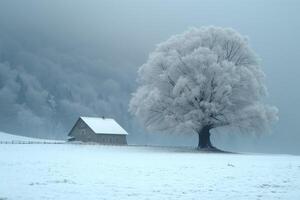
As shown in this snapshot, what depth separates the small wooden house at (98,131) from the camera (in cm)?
8029

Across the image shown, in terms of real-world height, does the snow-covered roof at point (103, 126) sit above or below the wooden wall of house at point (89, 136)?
above

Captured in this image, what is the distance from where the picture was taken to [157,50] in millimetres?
61406

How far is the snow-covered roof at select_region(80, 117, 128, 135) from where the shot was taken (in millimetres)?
80812

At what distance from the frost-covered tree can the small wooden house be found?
72.2 feet

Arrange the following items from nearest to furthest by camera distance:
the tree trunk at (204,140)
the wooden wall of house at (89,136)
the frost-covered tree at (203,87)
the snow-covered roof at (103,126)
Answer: the frost-covered tree at (203,87) → the tree trunk at (204,140) → the wooden wall of house at (89,136) → the snow-covered roof at (103,126)

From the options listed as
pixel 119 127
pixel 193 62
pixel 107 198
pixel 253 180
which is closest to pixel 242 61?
pixel 193 62

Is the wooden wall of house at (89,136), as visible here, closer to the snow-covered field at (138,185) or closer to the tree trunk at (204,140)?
the tree trunk at (204,140)

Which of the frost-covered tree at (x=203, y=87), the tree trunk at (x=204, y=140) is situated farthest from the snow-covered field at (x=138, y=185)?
the tree trunk at (x=204, y=140)

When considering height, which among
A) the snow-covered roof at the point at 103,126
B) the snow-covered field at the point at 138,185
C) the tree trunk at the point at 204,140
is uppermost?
the snow-covered roof at the point at 103,126

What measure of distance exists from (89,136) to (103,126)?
3.28 meters

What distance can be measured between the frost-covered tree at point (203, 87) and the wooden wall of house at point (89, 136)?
21966 millimetres

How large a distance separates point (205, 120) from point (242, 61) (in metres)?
10.7

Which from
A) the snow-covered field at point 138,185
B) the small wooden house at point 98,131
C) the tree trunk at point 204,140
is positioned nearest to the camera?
the snow-covered field at point 138,185

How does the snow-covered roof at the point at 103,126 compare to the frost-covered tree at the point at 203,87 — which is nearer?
the frost-covered tree at the point at 203,87
